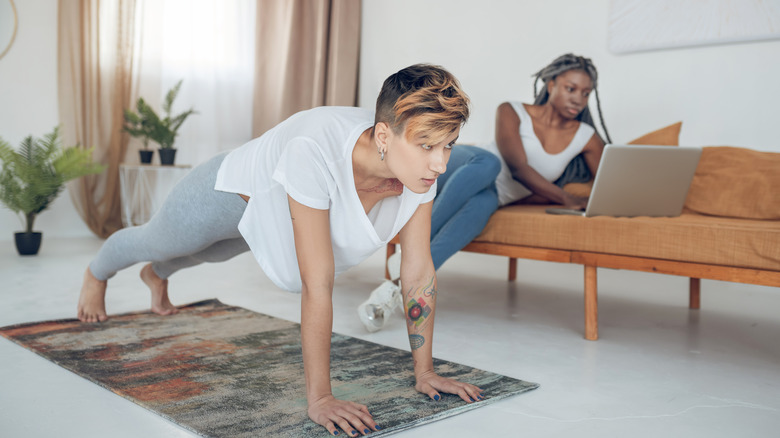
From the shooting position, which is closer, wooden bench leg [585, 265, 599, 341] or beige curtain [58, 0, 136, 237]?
wooden bench leg [585, 265, 599, 341]

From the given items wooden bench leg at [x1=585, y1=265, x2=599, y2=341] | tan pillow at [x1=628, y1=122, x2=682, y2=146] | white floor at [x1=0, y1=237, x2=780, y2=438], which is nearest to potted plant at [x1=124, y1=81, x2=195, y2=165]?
white floor at [x1=0, y1=237, x2=780, y2=438]

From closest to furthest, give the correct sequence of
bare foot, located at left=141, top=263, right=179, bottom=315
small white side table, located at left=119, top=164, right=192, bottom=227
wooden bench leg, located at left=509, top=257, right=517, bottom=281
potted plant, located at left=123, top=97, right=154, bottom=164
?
bare foot, located at left=141, top=263, right=179, bottom=315 → wooden bench leg, located at left=509, top=257, right=517, bottom=281 → potted plant, located at left=123, top=97, right=154, bottom=164 → small white side table, located at left=119, top=164, right=192, bottom=227

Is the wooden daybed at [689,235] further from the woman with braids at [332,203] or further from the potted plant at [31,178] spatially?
the potted plant at [31,178]

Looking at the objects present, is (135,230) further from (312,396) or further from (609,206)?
(609,206)

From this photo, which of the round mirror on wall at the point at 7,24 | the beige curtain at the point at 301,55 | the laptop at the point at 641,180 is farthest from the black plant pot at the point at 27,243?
the laptop at the point at 641,180

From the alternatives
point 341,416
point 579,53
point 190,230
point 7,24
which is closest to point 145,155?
point 7,24

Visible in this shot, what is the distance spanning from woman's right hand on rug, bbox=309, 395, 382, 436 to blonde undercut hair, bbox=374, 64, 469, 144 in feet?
1.72

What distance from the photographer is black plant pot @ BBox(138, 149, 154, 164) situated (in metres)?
4.50

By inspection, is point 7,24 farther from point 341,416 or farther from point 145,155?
point 341,416

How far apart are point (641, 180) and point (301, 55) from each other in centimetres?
347

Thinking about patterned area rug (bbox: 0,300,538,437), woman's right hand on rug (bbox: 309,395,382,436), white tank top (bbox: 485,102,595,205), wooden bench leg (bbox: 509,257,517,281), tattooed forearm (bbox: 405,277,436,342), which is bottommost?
wooden bench leg (bbox: 509,257,517,281)

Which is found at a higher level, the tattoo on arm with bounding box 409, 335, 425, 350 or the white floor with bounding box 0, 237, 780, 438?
the tattoo on arm with bounding box 409, 335, 425, 350

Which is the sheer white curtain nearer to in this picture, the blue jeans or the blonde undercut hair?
the blue jeans

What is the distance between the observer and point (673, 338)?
87.4 inches
